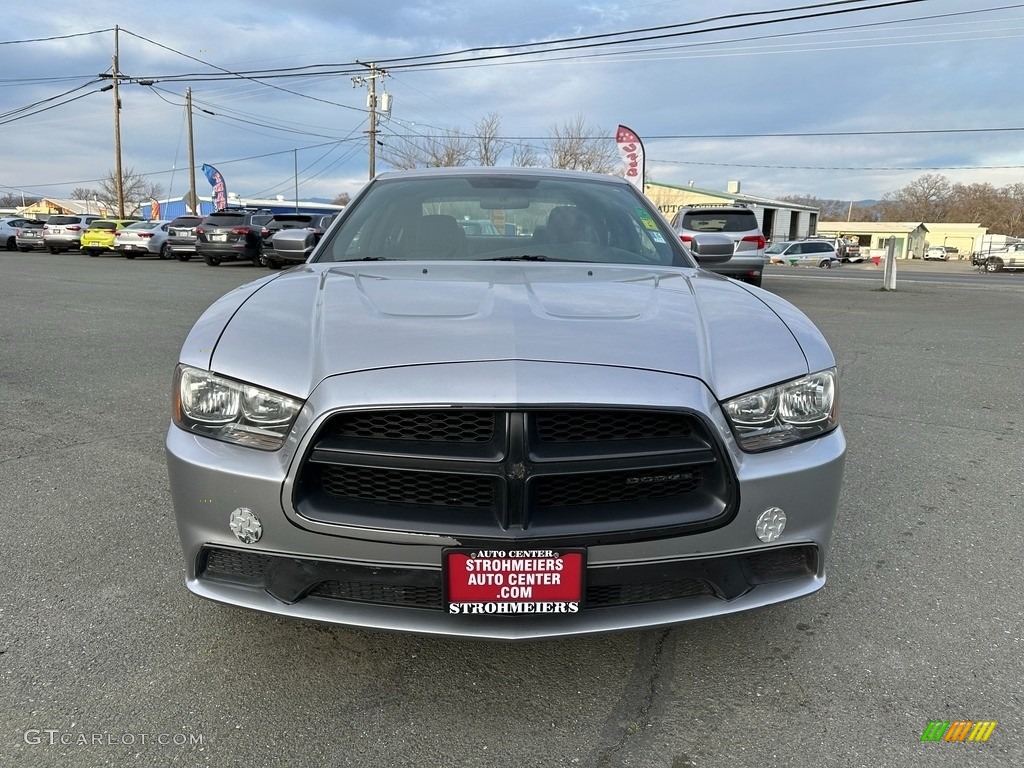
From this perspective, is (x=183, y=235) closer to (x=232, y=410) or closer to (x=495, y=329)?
(x=232, y=410)

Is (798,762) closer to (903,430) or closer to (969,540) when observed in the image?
(969,540)

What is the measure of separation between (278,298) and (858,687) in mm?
2182

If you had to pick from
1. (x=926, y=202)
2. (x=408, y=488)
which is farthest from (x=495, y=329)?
(x=926, y=202)

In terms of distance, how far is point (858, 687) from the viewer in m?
2.16

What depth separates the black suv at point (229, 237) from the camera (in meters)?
19.5

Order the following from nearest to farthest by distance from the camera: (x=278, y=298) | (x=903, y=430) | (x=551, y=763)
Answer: (x=551, y=763), (x=278, y=298), (x=903, y=430)

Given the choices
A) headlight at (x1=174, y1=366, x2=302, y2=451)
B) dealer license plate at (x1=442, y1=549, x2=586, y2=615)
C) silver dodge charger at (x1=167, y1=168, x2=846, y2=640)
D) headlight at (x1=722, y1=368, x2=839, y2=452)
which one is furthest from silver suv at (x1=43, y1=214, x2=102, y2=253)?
headlight at (x1=722, y1=368, x2=839, y2=452)

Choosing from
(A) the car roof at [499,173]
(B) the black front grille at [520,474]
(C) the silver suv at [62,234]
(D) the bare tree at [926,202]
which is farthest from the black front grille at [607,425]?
(D) the bare tree at [926,202]

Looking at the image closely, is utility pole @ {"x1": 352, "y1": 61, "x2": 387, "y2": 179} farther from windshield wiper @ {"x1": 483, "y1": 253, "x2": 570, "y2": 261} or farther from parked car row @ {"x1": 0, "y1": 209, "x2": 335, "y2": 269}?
windshield wiper @ {"x1": 483, "y1": 253, "x2": 570, "y2": 261}

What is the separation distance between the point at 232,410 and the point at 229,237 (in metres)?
19.2

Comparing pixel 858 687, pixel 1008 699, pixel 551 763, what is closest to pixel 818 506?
pixel 858 687

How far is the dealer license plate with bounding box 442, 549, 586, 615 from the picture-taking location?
1.83m

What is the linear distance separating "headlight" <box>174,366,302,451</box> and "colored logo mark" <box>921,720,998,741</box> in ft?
6.28

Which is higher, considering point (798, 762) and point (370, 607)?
point (370, 607)
